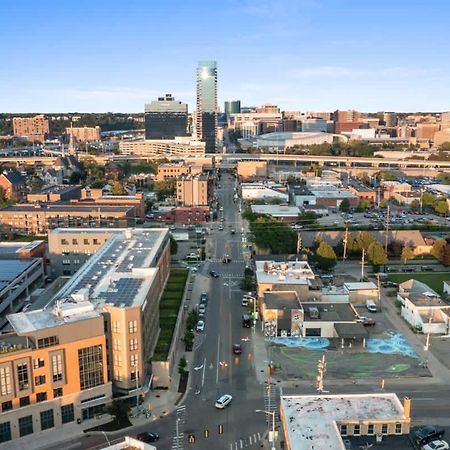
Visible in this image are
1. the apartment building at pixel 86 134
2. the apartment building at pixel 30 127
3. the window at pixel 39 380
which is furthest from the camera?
the apartment building at pixel 30 127

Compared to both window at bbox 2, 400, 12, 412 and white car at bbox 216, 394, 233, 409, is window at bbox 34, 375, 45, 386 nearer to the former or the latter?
window at bbox 2, 400, 12, 412

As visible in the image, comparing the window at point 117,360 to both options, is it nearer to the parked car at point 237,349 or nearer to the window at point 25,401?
the window at point 25,401

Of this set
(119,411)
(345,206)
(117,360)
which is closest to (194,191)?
(345,206)

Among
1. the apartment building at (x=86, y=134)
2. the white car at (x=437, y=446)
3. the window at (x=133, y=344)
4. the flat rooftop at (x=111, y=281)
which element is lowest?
the white car at (x=437, y=446)

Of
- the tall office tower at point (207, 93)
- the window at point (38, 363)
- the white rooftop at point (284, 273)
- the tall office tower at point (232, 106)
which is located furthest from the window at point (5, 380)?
the tall office tower at point (232, 106)

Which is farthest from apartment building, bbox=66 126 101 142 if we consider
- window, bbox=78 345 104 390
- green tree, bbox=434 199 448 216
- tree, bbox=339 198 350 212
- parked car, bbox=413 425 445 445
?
parked car, bbox=413 425 445 445

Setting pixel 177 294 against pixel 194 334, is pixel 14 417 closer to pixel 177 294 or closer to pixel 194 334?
pixel 194 334

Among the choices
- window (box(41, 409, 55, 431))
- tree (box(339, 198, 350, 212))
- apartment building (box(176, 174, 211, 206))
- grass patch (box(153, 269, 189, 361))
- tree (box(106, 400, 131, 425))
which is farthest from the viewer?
apartment building (box(176, 174, 211, 206))
